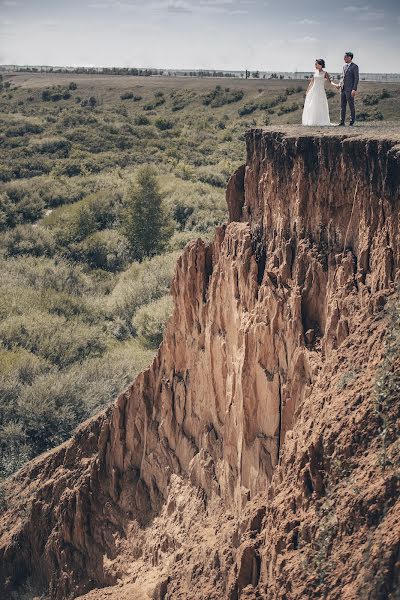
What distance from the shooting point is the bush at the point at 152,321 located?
28.3 metres

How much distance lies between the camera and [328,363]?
8.73 meters

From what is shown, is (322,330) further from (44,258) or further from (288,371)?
(44,258)

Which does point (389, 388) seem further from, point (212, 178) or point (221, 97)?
point (221, 97)

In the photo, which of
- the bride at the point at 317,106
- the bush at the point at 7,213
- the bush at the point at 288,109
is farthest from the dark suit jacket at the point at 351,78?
the bush at the point at 288,109

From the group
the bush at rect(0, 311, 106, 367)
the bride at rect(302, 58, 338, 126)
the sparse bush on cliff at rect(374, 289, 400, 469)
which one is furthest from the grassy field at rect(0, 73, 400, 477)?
the sparse bush on cliff at rect(374, 289, 400, 469)

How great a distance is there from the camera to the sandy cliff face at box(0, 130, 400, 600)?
768cm

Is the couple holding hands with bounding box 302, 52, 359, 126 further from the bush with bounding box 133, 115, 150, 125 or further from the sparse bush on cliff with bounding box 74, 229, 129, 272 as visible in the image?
the bush with bounding box 133, 115, 150, 125

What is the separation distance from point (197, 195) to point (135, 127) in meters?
23.1

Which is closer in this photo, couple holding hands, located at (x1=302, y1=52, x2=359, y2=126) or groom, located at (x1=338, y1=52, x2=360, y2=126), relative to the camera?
couple holding hands, located at (x1=302, y1=52, x2=359, y2=126)

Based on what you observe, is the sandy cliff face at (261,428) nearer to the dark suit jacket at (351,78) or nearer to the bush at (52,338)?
the dark suit jacket at (351,78)

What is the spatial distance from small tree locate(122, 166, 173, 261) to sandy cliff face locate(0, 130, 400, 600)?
77.8ft

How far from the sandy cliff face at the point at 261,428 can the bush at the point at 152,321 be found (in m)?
13.3

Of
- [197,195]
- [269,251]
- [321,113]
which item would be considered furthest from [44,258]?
[269,251]

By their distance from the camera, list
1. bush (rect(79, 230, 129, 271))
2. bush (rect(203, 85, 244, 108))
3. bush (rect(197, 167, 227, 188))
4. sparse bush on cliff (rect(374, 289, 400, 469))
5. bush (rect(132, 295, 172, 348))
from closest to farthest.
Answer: sparse bush on cliff (rect(374, 289, 400, 469)) < bush (rect(132, 295, 172, 348)) < bush (rect(79, 230, 129, 271)) < bush (rect(197, 167, 227, 188)) < bush (rect(203, 85, 244, 108))
